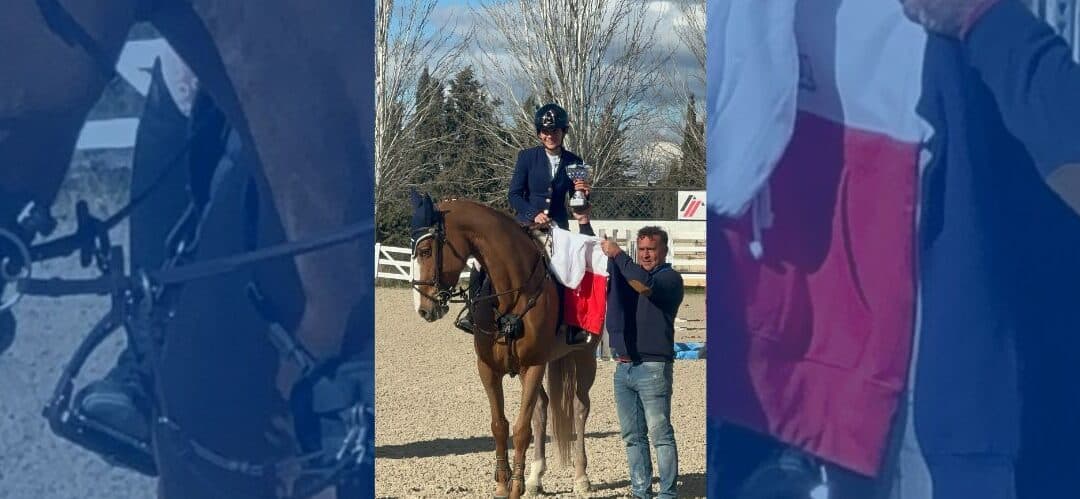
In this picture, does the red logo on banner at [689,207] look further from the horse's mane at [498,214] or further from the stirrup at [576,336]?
the horse's mane at [498,214]

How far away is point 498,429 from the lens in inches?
274

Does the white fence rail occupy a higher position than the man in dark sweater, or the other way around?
the man in dark sweater

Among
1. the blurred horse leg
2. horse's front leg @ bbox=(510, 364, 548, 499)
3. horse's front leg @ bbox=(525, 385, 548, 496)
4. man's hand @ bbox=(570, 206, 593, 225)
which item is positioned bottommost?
horse's front leg @ bbox=(525, 385, 548, 496)

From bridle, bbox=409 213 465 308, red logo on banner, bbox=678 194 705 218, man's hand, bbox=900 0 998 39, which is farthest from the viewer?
red logo on banner, bbox=678 194 705 218

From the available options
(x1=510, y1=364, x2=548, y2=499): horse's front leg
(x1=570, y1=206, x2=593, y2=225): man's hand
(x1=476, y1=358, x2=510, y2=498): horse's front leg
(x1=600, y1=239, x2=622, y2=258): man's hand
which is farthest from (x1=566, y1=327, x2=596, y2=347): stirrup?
(x1=600, y1=239, x2=622, y2=258): man's hand

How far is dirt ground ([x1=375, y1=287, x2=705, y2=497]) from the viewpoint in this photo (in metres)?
7.53

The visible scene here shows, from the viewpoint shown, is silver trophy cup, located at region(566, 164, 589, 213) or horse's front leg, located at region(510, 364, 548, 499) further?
horse's front leg, located at region(510, 364, 548, 499)

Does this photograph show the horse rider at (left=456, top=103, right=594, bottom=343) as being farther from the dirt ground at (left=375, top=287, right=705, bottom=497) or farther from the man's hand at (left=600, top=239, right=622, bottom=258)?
the man's hand at (left=600, top=239, right=622, bottom=258)

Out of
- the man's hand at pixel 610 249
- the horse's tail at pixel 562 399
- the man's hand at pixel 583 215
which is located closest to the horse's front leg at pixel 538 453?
the horse's tail at pixel 562 399

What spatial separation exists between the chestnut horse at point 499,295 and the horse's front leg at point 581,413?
0.37 meters

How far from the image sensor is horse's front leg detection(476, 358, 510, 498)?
6867 millimetres

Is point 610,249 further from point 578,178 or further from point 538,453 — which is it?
point 538,453

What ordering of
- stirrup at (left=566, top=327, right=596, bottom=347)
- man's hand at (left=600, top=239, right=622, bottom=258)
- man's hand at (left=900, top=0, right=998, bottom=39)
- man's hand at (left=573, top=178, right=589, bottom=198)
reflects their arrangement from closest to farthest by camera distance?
man's hand at (left=900, top=0, right=998, bottom=39) → man's hand at (left=600, top=239, right=622, bottom=258) → man's hand at (left=573, top=178, right=589, bottom=198) → stirrup at (left=566, top=327, right=596, bottom=347)

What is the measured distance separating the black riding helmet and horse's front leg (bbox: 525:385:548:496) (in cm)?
149
